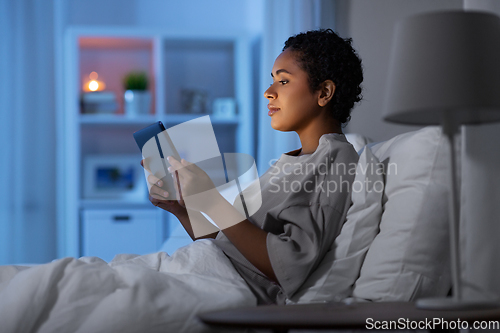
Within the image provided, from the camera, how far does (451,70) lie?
69 centimetres

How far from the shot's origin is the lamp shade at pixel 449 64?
68 cm

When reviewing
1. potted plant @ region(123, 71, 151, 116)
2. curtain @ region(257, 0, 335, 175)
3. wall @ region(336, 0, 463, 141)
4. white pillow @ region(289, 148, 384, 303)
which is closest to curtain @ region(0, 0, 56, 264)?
potted plant @ region(123, 71, 151, 116)

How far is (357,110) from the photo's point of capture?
221 centimetres

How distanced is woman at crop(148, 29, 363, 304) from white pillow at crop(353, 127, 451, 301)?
102mm

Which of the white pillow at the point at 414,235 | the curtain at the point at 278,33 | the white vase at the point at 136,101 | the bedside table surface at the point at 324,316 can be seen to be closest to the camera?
the bedside table surface at the point at 324,316

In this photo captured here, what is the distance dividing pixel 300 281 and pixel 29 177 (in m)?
2.47

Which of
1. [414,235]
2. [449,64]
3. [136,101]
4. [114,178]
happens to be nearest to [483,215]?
[414,235]

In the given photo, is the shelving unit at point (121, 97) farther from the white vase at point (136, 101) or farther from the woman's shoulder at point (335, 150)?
the woman's shoulder at point (335, 150)

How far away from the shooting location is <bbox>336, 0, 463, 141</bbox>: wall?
6.61 feet

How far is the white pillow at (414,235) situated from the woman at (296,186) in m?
0.10

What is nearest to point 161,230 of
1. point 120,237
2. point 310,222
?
point 120,237

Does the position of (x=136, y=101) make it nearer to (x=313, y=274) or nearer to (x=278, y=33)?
(x=278, y=33)

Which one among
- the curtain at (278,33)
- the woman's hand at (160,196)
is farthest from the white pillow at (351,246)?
the curtain at (278,33)

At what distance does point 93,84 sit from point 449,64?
2788mm
